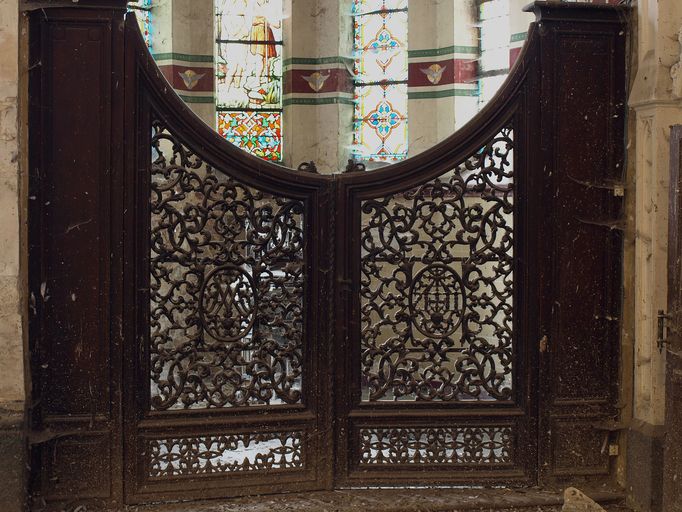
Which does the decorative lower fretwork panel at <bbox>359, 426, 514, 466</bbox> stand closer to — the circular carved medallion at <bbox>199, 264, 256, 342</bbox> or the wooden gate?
the wooden gate

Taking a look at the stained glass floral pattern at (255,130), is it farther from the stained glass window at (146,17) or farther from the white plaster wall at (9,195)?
the white plaster wall at (9,195)

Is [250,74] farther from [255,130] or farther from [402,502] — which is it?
[402,502]

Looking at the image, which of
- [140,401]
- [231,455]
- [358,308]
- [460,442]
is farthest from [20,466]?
[460,442]

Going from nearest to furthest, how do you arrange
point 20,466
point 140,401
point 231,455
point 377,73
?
point 20,466
point 140,401
point 231,455
point 377,73

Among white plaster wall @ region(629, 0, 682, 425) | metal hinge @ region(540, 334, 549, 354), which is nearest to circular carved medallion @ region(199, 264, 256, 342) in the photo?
metal hinge @ region(540, 334, 549, 354)

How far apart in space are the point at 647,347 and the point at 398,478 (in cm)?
125

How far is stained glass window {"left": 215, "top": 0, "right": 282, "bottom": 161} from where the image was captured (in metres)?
8.78

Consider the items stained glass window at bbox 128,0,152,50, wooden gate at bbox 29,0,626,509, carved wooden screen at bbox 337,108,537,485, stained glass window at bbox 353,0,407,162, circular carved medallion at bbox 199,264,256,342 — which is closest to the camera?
wooden gate at bbox 29,0,626,509

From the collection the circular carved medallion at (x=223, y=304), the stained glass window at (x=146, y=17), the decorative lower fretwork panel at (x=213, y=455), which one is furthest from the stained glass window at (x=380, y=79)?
the decorative lower fretwork panel at (x=213, y=455)

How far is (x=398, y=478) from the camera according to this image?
4828 millimetres

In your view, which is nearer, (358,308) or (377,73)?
(358,308)

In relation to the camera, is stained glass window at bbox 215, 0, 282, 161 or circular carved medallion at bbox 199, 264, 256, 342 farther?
stained glass window at bbox 215, 0, 282, 161

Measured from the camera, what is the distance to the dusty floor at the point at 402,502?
4594 mm

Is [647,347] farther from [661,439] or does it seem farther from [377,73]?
[377,73]
